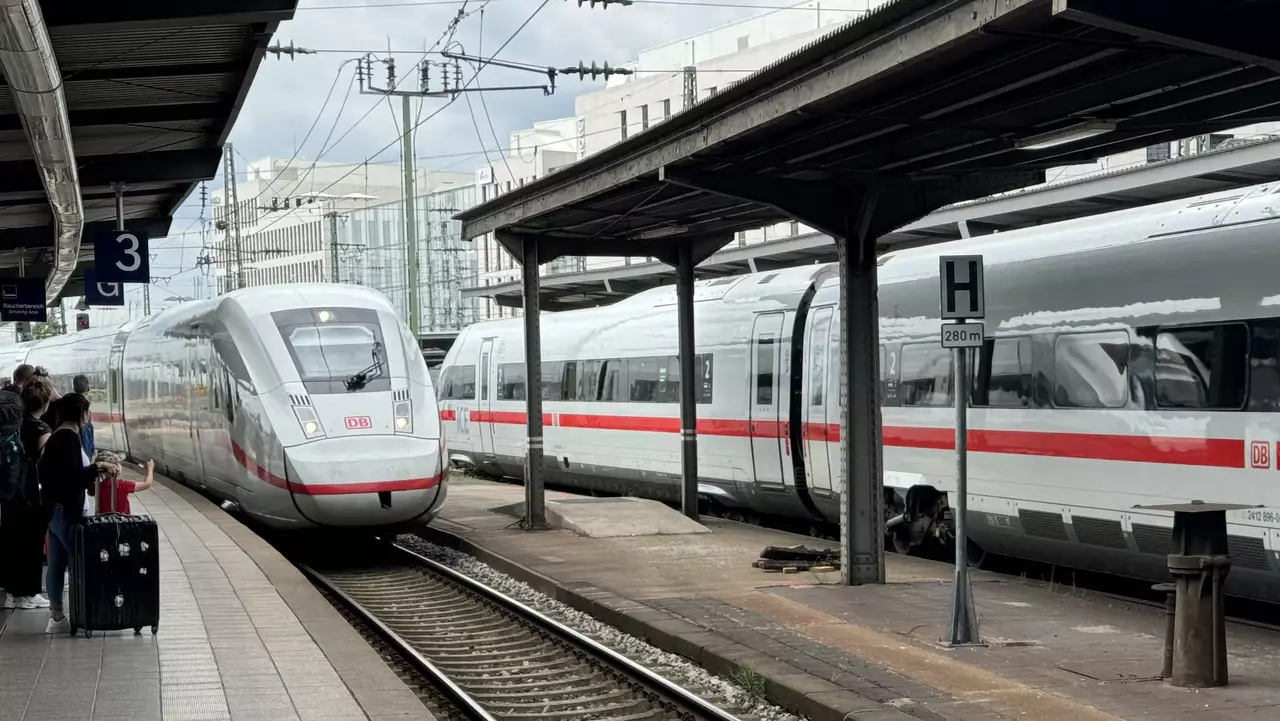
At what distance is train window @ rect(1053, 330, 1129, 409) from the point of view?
11.3 m

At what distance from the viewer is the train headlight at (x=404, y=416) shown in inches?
590

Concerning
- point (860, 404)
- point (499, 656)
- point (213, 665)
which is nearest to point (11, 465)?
point (213, 665)

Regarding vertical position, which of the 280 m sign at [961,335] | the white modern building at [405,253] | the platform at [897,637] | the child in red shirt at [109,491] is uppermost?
the white modern building at [405,253]

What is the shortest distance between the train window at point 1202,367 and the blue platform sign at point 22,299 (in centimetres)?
2152

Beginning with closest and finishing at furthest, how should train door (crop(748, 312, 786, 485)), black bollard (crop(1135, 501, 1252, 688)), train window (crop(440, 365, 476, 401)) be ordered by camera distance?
black bollard (crop(1135, 501, 1252, 688)) → train door (crop(748, 312, 786, 485)) → train window (crop(440, 365, 476, 401))

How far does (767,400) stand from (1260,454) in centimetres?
781

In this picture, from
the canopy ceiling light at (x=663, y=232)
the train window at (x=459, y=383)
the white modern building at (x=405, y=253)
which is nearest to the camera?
the canopy ceiling light at (x=663, y=232)

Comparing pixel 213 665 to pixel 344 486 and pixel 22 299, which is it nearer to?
pixel 344 486

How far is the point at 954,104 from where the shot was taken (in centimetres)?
995

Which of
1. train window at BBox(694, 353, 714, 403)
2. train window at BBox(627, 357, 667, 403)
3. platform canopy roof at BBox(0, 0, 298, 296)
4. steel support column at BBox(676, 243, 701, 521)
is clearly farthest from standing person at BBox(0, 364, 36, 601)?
train window at BBox(627, 357, 667, 403)

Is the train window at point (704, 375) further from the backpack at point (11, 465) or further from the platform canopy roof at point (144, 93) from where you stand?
the backpack at point (11, 465)

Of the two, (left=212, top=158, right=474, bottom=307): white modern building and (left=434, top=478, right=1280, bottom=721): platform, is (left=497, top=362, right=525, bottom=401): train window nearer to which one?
(left=434, top=478, right=1280, bottom=721): platform

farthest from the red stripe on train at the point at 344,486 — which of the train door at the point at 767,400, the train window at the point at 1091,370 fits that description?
the train window at the point at 1091,370

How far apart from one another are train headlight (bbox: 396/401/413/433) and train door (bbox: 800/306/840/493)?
432cm
